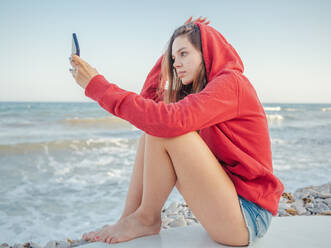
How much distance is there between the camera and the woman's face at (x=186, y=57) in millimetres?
1565

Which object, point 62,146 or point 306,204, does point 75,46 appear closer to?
point 306,204

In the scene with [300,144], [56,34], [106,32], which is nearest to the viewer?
[300,144]

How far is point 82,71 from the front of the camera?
126 centimetres

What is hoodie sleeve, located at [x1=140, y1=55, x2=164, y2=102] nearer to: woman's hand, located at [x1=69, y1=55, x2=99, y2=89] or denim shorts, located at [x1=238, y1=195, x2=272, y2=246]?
woman's hand, located at [x1=69, y1=55, x2=99, y2=89]

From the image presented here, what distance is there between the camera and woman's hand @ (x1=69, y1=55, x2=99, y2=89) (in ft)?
4.10

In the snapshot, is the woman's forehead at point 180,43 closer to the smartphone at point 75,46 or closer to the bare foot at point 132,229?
the smartphone at point 75,46

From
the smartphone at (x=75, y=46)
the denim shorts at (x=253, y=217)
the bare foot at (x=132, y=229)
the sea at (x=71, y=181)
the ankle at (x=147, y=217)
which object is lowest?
the sea at (x=71, y=181)

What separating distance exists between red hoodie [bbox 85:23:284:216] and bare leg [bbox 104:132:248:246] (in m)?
0.08

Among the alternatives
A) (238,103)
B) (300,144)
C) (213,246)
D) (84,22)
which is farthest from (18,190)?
(300,144)

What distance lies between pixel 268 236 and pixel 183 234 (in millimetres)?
464

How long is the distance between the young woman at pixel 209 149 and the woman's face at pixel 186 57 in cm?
6

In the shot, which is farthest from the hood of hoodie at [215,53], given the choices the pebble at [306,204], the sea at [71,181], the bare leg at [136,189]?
the sea at [71,181]

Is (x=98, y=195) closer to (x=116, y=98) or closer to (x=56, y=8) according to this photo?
(x=116, y=98)

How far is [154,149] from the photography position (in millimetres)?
1277
